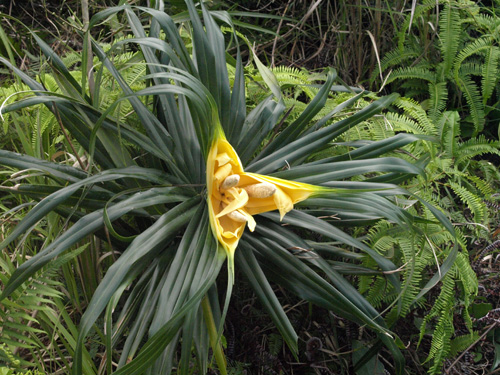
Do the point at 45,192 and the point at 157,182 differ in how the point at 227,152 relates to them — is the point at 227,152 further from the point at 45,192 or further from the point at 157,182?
the point at 45,192

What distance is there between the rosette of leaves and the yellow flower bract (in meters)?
0.02

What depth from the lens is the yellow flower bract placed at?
1357 millimetres

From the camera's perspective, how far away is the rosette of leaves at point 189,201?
1.34 meters

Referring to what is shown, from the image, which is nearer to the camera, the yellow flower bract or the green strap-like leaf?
the yellow flower bract

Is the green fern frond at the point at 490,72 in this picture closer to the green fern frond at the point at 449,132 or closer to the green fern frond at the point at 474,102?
the green fern frond at the point at 474,102

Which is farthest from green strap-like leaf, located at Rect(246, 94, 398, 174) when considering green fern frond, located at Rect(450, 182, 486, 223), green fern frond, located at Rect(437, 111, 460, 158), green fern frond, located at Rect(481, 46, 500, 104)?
green fern frond, located at Rect(481, 46, 500, 104)

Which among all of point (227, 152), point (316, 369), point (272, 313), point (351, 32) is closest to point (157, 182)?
point (227, 152)

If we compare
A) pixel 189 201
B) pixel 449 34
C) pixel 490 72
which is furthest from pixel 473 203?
pixel 189 201

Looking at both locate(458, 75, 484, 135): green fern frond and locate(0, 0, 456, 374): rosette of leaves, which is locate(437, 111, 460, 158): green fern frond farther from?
locate(0, 0, 456, 374): rosette of leaves

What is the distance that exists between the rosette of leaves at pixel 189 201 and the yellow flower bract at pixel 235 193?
20mm

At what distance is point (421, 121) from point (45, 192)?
1448 mm

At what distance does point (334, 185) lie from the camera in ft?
5.27

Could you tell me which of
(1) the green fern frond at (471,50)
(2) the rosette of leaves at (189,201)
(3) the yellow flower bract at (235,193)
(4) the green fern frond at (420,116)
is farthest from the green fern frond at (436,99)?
(3) the yellow flower bract at (235,193)

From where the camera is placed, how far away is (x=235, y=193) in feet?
4.61
